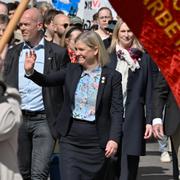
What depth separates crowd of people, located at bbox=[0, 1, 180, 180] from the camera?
7.30 metres

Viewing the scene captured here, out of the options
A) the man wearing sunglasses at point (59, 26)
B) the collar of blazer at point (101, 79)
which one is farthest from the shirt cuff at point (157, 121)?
the man wearing sunglasses at point (59, 26)

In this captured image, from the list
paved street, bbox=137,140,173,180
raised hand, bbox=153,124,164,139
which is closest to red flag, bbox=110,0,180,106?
raised hand, bbox=153,124,164,139

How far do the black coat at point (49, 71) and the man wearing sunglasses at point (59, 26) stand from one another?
1974 mm

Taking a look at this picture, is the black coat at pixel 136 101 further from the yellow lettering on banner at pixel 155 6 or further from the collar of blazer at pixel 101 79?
the yellow lettering on banner at pixel 155 6

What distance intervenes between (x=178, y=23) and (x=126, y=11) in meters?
0.31

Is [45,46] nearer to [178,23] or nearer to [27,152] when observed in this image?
[27,152]

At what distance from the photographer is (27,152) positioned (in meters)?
8.27

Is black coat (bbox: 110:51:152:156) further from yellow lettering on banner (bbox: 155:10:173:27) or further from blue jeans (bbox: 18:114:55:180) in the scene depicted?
yellow lettering on banner (bbox: 155:10:173:27)

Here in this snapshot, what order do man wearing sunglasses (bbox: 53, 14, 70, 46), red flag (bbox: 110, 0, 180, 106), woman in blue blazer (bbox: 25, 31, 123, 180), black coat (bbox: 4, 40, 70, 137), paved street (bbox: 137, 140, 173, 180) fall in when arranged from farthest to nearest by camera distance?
paved street (bbox: 137, 140, 173, 180) → man wearing sunglasses (bbox: 53, 14, 70, 46) → black coat (bbox: 4, 40, 70, 137) → woman in blue blazer (bbox: 25, 31, 123, 180) → red flag (bbox: 110, 0, 180, 106)

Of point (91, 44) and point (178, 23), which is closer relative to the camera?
point (178, 23)

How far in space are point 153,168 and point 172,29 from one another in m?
6.58

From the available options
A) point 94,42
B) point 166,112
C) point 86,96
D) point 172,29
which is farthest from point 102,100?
point 172,29

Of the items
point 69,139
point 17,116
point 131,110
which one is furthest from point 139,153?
point 17,116

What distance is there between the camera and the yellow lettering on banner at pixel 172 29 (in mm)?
5000
